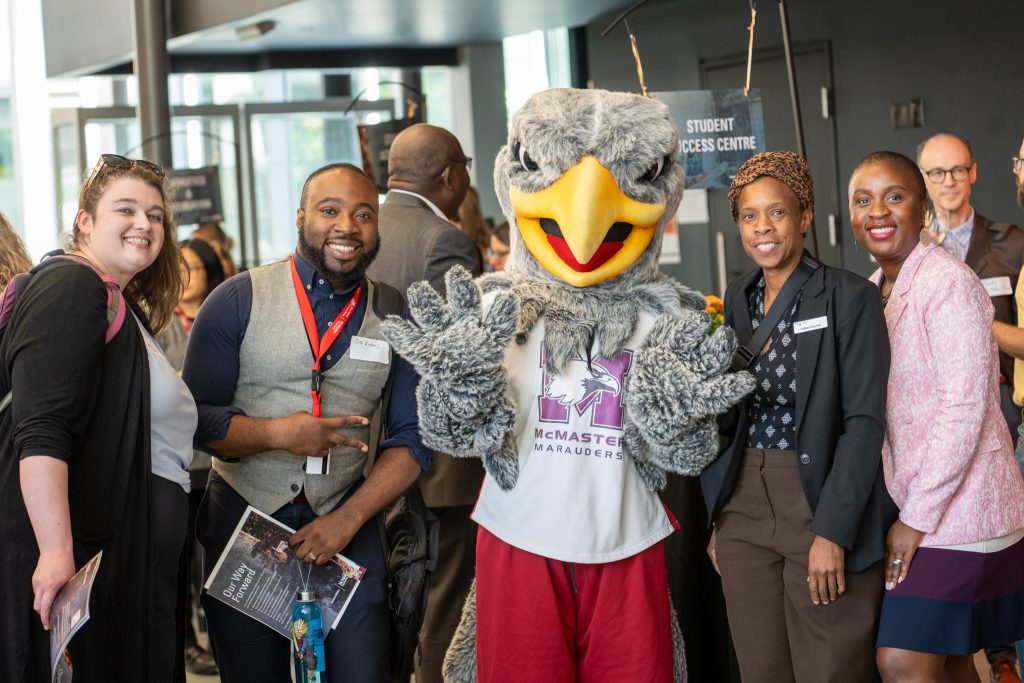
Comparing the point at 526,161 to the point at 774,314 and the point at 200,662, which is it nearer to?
the point at 774,314

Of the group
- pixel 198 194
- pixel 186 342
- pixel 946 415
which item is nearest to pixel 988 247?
pixel 946 415

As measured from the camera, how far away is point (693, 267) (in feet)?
26.4

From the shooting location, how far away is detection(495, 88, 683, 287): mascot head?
7.68ft

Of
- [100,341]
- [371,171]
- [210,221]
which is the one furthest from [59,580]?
[210,221]

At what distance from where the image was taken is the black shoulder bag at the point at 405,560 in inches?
105

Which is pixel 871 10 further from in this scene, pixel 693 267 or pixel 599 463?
pixel 599 463

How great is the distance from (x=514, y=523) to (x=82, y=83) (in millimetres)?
9142

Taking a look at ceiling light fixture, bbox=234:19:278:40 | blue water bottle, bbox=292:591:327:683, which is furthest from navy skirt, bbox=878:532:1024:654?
ceiling light fixture, bbox=234:19:278:40

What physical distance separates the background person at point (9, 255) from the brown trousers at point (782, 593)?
5.60ft

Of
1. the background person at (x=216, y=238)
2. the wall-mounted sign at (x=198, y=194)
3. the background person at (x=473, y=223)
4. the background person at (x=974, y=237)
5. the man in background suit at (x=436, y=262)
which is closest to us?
the man in background suit at (x=436, y=262)

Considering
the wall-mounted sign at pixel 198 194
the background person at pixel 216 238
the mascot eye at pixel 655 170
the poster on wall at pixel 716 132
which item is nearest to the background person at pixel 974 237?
the poster on wall at pixel 716 132

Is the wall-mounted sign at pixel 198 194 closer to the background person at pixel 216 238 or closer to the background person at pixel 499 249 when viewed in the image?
the background person at pixel 216 238

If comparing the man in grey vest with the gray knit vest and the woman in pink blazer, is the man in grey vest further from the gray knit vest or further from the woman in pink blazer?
the woman in pink blazer

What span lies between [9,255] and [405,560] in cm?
116
